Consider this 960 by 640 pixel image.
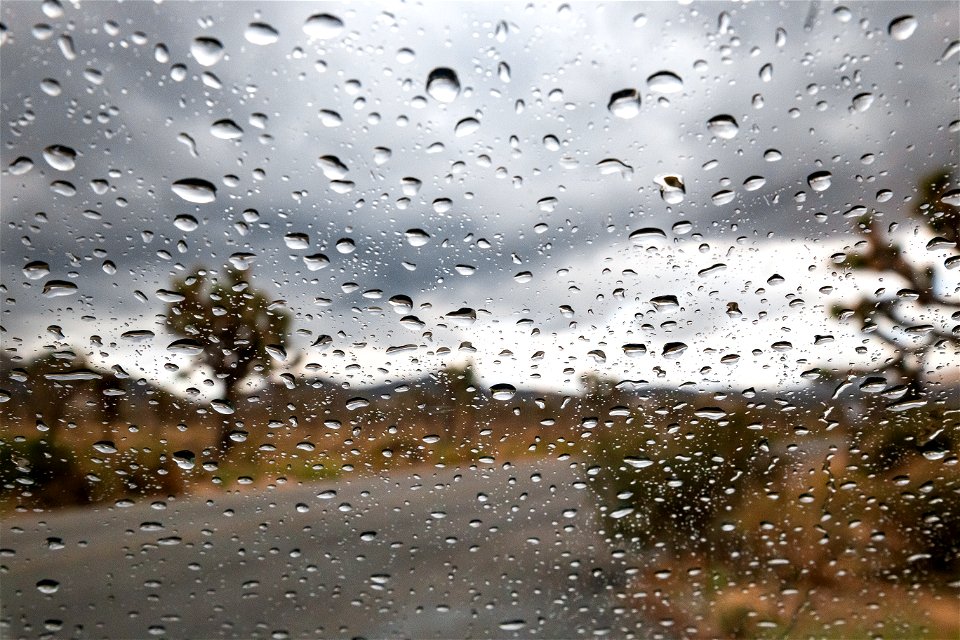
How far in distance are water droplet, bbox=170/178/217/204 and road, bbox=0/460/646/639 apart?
0.57 m

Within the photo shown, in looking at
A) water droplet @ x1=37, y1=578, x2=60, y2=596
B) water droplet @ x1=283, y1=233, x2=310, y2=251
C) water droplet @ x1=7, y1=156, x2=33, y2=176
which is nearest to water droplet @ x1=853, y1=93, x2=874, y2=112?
water droplet @ x1=283, y1=233, x2=310, y2=251

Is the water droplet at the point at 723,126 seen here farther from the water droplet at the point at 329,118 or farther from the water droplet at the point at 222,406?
the water droplet at the point at 222,406

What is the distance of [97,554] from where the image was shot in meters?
0.97

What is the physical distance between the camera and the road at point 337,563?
97 centimetres

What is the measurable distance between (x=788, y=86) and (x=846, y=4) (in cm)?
15

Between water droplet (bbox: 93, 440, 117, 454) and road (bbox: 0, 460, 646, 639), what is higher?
water droplet (bbox: 93, 440, 117, 454)

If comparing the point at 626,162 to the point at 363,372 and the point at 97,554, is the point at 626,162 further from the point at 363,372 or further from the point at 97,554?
the point at 97,554

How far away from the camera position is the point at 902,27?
87 cm

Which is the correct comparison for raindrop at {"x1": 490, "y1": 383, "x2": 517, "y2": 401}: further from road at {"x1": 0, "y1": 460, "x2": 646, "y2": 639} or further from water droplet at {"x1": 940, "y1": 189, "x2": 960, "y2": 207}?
water droplet at {"x1": 940, "y1": 189, "x2": 960, "y2": 207}

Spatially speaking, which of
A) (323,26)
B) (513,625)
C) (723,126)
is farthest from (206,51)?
(513,625)

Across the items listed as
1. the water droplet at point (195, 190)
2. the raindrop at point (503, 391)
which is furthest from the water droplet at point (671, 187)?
the water droplet at point (195, 190)

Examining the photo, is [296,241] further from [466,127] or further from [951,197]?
[951,197]

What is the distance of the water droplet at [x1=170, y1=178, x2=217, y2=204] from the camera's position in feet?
2.89

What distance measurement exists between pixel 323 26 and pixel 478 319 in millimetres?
574
